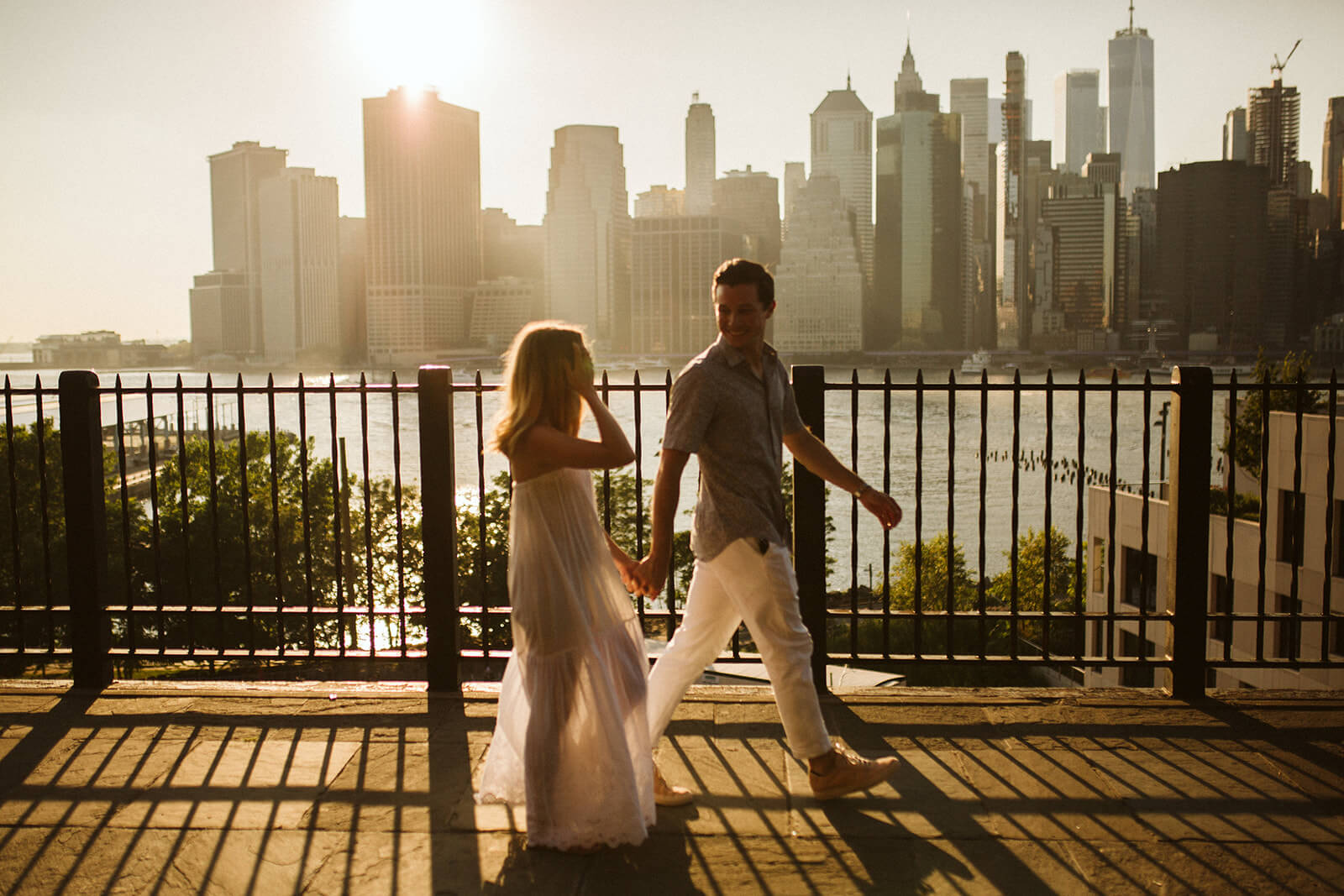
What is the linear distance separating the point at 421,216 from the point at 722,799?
130 metres

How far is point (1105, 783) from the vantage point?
3590mm

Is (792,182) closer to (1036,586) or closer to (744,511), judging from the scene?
(1036,586)

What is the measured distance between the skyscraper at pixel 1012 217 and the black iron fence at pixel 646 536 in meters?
20.4

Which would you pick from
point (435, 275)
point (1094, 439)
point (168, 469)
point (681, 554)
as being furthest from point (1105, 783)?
point (435, 275)

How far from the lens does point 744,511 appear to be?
325 centimetres

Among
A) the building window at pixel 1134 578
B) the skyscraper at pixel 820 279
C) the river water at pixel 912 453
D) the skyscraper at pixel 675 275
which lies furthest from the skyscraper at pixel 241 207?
the building window at pixel 1134 578

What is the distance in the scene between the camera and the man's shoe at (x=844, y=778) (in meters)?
3.42

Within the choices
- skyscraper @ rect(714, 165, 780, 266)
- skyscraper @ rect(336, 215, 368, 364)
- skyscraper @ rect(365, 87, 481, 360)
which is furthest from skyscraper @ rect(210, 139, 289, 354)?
skyscraper @ rect(714, 165, 780, 266)

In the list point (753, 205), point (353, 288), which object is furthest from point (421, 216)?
point (753, 205)

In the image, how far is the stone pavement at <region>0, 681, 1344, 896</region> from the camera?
296cm

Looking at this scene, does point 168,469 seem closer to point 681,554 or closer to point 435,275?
point 681,554

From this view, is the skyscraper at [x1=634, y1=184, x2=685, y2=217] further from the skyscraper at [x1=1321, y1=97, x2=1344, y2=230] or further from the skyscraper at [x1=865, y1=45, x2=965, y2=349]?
the skyscraper at [x1=1321, y1=97, x2=1344, y2=230]

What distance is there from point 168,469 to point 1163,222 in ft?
355

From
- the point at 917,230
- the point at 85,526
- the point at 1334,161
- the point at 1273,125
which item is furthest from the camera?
the point at 917,230
